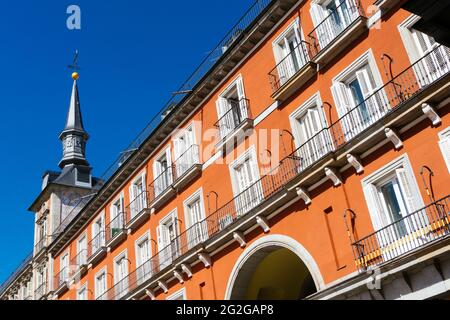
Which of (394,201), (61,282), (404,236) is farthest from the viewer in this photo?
(61,282)

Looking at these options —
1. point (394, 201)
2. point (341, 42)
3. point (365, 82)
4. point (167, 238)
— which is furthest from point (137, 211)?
point (394, 201)

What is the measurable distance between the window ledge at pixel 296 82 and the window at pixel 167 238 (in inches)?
331

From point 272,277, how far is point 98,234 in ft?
47.9

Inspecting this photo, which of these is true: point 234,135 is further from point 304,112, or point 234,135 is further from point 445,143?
point 445,143

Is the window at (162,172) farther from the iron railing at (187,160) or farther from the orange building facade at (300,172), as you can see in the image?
the iron railing at (187,160)

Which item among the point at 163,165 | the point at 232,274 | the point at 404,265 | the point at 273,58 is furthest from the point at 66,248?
the point at 404,265

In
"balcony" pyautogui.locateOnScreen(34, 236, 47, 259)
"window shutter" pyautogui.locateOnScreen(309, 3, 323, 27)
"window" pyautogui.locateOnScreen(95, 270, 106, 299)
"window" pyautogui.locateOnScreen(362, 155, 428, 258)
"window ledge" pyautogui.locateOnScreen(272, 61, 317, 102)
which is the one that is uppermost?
"balcony" pyautogui.locateOnScreen(34, 236, 47, 259)

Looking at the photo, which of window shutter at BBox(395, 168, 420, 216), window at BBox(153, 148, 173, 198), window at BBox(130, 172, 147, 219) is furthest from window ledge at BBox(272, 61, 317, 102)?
window at BBox(130, 172, 147, 219)

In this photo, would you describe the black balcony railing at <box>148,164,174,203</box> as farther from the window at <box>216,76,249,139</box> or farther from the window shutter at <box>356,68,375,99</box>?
the window shutter at <box>356,68,375,99</box>

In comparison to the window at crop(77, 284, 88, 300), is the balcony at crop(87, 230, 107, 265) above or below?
above

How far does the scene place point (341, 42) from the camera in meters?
17.5

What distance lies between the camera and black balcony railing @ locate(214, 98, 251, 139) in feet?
71.6

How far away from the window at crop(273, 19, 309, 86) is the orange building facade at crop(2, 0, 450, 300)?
77 millimetres

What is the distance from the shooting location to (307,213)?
57.8 ft
